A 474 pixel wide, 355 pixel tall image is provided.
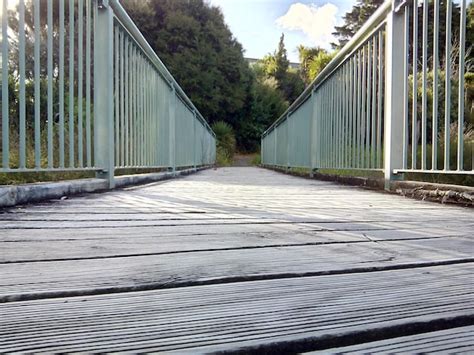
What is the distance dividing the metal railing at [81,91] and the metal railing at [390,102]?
5.34ft

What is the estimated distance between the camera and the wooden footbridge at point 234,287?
0.43 metres

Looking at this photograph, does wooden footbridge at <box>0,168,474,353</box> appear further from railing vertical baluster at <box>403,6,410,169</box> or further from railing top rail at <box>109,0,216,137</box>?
railing top rail at <box>109,0,216,137</box>

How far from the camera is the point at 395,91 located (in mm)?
2295

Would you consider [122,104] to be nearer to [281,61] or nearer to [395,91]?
[395,91]

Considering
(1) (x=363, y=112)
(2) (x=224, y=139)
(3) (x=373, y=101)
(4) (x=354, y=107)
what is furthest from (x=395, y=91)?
(2) (x=224, y=139)

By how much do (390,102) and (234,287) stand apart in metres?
2.03

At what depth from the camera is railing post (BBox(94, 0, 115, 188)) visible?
2236 millimetres

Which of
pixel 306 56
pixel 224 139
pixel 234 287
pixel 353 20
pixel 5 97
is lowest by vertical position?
pixel 234 287

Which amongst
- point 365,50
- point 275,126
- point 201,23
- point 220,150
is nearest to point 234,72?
point 201,23

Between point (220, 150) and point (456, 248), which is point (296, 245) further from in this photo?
point (220, 150)

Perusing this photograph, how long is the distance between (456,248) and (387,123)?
159 centimetres

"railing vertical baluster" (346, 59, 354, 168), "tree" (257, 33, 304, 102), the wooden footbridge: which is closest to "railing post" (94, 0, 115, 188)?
the wooden footbridge

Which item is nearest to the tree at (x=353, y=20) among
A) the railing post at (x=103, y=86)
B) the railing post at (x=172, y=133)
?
the railing post at (x=172, y=133)

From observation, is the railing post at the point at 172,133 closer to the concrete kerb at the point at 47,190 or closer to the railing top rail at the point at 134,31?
the railing top rail at the point at 134,31
